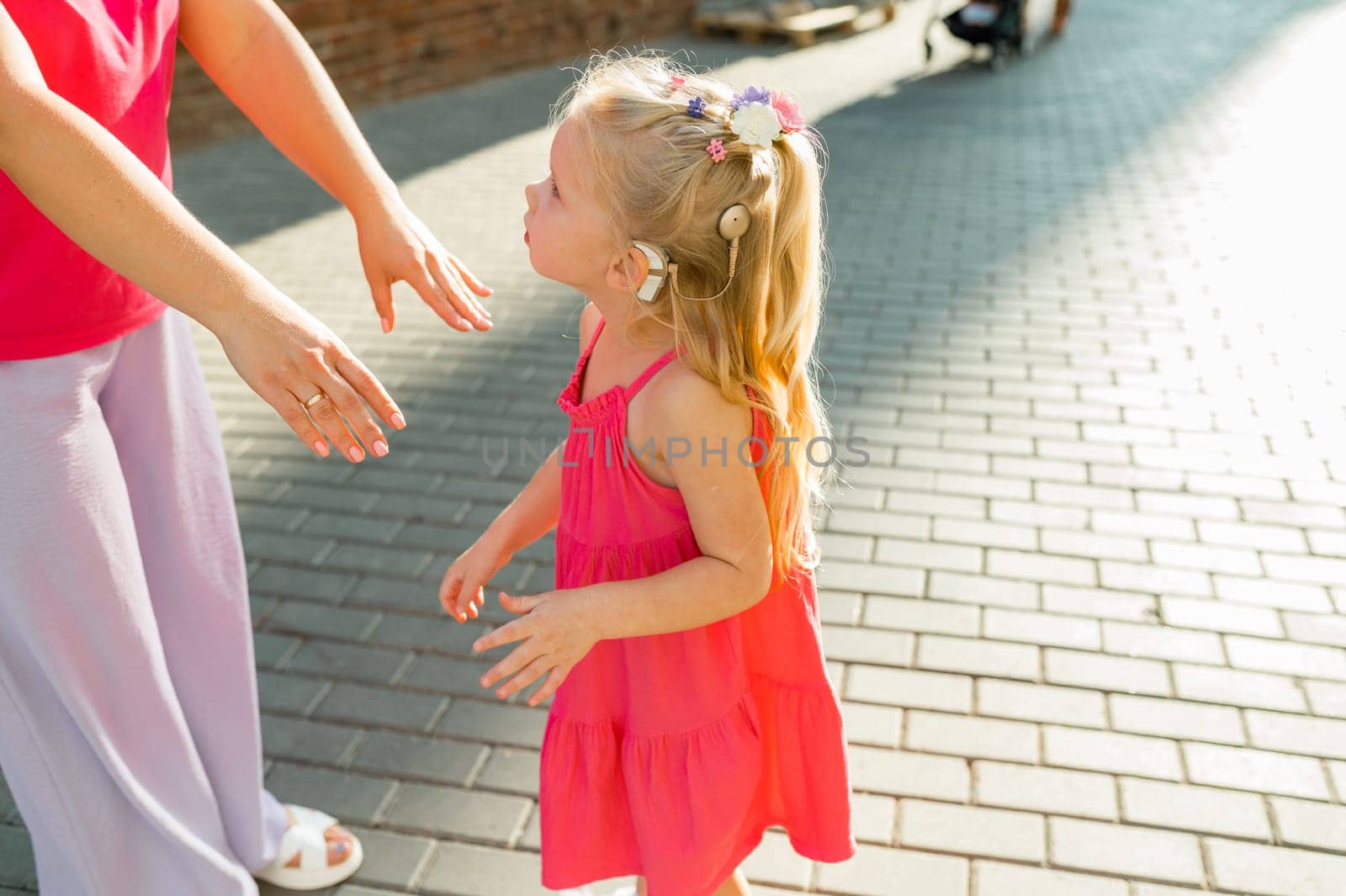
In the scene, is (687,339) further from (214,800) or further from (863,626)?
(863,626)

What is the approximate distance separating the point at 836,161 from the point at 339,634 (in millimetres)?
5720

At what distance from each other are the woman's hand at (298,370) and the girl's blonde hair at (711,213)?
0.42m

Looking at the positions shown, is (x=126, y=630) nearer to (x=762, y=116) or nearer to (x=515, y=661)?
(x=515, y=661)

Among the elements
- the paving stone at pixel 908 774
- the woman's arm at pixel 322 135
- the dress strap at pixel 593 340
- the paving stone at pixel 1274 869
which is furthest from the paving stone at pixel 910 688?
the woman's arm at pixel 322 135

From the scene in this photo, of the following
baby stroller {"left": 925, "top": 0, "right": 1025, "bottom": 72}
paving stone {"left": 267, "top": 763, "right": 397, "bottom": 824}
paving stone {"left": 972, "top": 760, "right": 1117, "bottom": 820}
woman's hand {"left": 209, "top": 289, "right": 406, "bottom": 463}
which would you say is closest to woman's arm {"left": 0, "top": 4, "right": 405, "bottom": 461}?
woman's hand {"left": 209, "top": 289, "right": 406, "bottom": 463}

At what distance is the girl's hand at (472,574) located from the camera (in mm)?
1897

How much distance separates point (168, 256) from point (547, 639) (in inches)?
26.4

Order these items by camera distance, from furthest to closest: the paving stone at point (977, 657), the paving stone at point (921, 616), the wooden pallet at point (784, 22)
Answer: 1. the wooden pallet at point (784, 22)
2. the paving stone at point (921, 616)
3. the paving stone at point (977, 657)

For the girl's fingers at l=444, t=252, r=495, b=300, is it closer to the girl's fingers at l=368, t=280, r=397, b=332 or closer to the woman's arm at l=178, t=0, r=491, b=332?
the woman's arm at l=178, t=0, r=491, b=332

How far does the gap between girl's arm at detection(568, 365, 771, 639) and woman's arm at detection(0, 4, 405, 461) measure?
0.37 metres

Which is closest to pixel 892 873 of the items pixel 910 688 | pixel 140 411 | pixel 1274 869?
pixel 910 688

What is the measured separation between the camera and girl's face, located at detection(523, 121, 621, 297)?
5.30 ft

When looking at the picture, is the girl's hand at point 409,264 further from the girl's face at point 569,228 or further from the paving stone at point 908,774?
the paving stone at point 908,774

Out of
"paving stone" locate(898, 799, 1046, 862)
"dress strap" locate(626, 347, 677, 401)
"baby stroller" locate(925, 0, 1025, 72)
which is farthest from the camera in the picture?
"baby stroller" locate(925, 0, 1025, 72)
